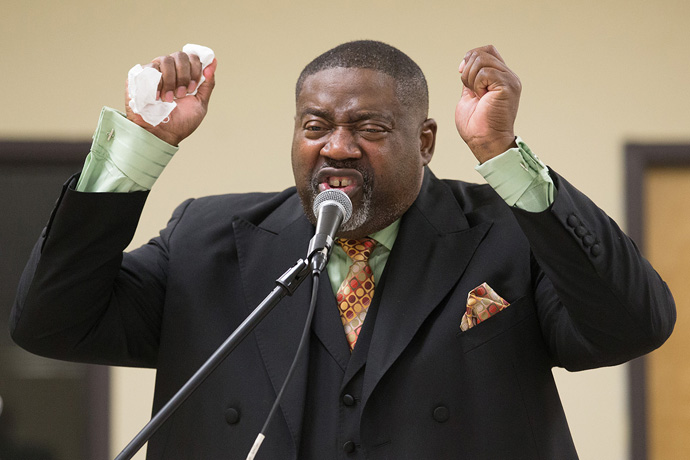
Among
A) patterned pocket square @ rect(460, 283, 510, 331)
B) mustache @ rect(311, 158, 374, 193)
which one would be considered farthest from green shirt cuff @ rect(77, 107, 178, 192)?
patterned pocket square @ rect(460, 283, 510, 331)

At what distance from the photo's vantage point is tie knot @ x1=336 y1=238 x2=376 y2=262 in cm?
175

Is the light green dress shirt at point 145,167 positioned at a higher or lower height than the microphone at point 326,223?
higher

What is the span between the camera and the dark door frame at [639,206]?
3.15 metres

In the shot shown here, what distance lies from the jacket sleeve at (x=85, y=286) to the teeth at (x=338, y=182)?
355 mm

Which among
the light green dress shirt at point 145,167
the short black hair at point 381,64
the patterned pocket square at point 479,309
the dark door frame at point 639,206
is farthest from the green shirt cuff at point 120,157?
Answer: the dark door frame at point 639,206

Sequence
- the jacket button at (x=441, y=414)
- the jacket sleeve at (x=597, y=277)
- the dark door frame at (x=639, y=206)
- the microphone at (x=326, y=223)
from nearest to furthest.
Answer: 1. the microphone at (x=326, y=223)
2. the jacket sleeve at (x=597, y=277)
3. the jacket button at (x=441, y=414)
4. the dark door frame at (x=639, y=206)

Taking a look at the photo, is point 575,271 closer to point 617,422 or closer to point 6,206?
point 617,422

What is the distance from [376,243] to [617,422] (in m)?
1.79

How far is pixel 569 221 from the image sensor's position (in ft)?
4.75

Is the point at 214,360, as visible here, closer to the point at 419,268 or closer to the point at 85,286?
the point at 85,286

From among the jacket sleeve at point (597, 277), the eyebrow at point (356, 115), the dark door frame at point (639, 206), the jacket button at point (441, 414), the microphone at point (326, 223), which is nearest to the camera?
the microphone at point (326, 223)

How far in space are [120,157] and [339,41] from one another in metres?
1.88

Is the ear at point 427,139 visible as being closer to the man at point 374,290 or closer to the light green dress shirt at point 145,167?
the man at point 374,290

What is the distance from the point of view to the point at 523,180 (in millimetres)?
1458
